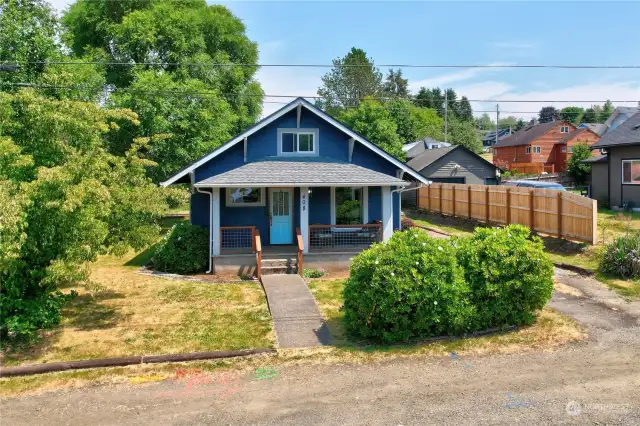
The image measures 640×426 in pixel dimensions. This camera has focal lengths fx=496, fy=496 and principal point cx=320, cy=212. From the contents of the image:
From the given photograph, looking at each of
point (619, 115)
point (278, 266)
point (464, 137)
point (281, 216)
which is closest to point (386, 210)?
point (281, 216)

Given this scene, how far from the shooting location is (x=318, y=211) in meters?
18.9

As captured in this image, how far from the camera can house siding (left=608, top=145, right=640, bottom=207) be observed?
25.9 m

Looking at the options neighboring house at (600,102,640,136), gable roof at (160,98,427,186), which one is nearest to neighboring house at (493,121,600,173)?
neighboring house at (600,102,640,136)

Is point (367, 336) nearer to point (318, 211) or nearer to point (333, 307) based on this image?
point (333, 307)

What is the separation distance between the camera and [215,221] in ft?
55.8

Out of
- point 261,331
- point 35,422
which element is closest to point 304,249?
point 261,331

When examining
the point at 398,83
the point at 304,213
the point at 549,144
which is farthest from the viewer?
the point at 398,83

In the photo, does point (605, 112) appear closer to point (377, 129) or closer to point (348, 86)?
point (348, 86)

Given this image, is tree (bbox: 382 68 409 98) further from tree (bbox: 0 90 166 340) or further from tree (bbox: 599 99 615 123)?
tree (bbox: 0 90 166 340)

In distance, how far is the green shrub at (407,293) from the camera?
9648mm

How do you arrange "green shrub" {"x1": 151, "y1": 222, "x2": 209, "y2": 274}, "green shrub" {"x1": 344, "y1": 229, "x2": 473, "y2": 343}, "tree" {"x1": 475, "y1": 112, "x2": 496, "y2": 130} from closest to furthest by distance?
"green shrub" {"x1": 344, "y1": 229, "x2": 473, "y2": 343} → "green shrub" {"x1": 151, "y1": 222, "x2": 209, "y2": 274} → "tree" {"x1": 475, "y1": 112, "x2": 496, "y2": 130}

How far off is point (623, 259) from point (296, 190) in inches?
423

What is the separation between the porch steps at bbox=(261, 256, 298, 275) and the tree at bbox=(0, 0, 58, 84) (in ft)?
47.9

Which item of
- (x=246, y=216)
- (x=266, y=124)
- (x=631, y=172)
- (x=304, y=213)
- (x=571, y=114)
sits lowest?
(x=246, y=216)
